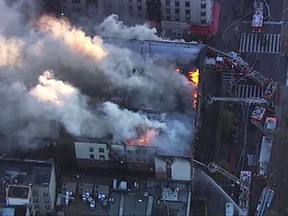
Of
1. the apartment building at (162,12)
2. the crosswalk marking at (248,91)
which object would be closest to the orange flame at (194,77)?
the crosswalk marking at (248,91)

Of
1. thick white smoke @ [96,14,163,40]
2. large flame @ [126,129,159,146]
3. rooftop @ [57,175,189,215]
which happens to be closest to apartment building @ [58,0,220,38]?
thick white smoke @ [96,14,163,40]

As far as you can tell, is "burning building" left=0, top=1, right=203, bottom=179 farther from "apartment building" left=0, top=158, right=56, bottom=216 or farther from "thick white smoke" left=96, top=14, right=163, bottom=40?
"apartment building" left=0, top=158, right=56, bottom=216

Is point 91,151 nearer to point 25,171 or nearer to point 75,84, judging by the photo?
point 25,171

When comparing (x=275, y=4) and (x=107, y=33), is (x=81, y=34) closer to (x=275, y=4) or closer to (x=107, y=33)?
(x=107, y=33)

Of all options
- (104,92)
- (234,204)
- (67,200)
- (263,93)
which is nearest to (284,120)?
(263,93)

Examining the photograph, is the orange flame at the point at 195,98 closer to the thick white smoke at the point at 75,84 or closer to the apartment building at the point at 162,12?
the thick white smoke at the point at 75,84
